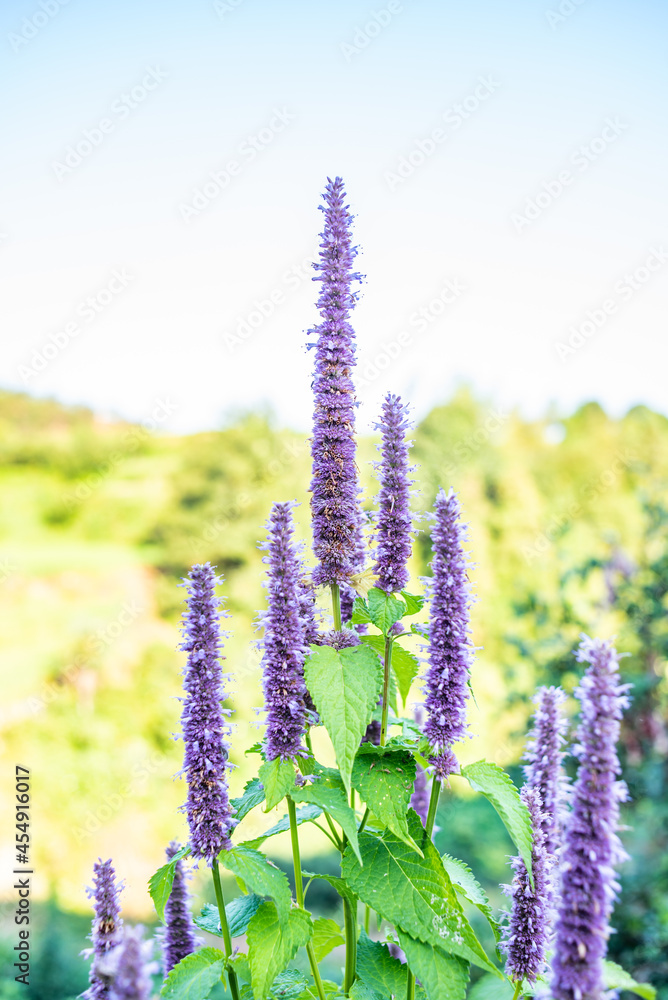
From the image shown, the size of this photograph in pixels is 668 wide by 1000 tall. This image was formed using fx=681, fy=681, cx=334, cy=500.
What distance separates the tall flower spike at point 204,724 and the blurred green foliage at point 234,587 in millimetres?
4655

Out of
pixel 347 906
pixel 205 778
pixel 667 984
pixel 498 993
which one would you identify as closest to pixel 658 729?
pixel 667 984

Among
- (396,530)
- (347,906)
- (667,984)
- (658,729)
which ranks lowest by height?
(667,984)

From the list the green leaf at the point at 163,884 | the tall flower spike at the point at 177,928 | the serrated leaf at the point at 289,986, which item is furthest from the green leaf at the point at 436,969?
the tall flower spike at the point at 177,928

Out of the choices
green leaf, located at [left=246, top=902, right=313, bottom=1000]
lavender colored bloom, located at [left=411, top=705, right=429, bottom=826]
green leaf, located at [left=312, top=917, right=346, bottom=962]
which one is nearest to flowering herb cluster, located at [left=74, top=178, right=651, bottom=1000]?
green leaf, located at [left=246, top=902, right=313, bottom=1000]

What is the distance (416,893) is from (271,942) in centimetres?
40

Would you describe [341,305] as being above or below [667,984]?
above

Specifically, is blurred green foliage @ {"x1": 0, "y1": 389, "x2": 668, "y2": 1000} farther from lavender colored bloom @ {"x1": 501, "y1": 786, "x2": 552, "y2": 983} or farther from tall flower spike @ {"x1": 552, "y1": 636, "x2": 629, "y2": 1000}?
tall flower spike @ {"x1": 552, "y1": 636, "x2": 629, "y2": 1000}

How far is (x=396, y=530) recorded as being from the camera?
2.03 m

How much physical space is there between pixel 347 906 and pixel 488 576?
14.8 meters

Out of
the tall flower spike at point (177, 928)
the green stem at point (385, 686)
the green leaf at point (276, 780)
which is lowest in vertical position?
the tall flower spike at point (177, 928)

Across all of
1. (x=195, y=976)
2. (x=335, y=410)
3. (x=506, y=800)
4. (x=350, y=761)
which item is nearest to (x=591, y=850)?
(x=506, y=800)

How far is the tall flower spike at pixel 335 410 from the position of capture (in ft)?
6.85

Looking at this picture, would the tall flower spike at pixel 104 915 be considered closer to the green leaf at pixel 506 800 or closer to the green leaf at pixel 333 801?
the green leaf at pixel 333 801

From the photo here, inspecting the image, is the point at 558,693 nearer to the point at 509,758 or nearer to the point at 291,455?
the point at 509,758
